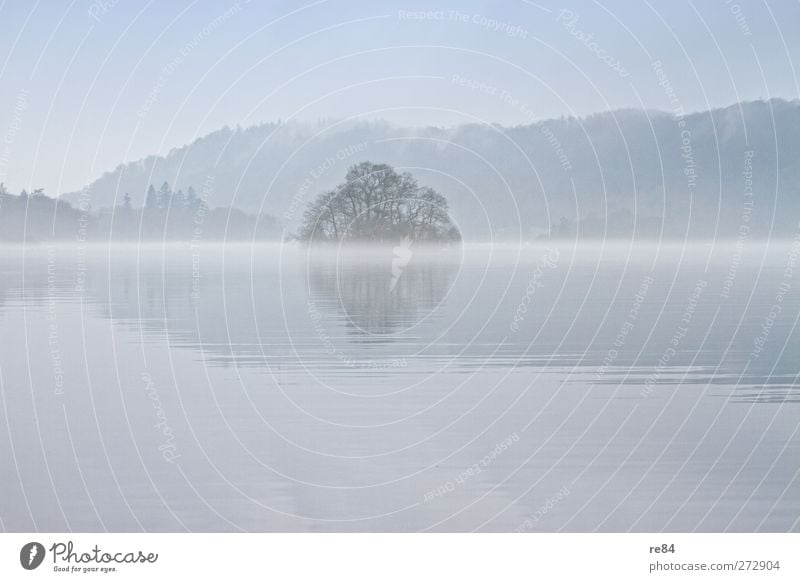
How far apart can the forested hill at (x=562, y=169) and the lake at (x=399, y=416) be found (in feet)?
179

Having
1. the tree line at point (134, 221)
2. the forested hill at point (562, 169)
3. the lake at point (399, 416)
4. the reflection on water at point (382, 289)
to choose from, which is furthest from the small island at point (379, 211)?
the forested hill at point (562, 169)

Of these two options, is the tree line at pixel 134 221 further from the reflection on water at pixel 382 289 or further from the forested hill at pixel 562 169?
the reflection on water at pixel 382 289

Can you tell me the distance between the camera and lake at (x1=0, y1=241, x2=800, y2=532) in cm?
1462

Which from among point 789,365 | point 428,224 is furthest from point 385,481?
point 428,224

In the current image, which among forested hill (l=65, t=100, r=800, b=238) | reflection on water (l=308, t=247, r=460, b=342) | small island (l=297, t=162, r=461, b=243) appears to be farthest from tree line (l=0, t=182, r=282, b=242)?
reflection on water (l=308, t=247, r=460, b=342)

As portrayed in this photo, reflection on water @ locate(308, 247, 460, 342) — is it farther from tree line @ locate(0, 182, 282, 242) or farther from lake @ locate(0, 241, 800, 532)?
tree line @ locate(0, 182, 282, 242)

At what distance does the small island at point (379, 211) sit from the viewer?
162 ft

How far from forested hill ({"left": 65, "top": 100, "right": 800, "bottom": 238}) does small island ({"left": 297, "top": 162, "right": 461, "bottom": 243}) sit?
83.0ft

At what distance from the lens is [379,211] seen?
49.6 metres

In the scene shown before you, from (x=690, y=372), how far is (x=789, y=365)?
1827 mm

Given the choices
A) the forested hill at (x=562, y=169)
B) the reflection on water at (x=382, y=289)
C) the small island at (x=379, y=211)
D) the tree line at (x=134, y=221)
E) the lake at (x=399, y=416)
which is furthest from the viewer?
the forested hill at (x=562, y=169)

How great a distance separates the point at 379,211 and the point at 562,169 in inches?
2362

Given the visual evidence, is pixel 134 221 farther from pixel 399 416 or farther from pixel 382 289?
pixel 399 416
